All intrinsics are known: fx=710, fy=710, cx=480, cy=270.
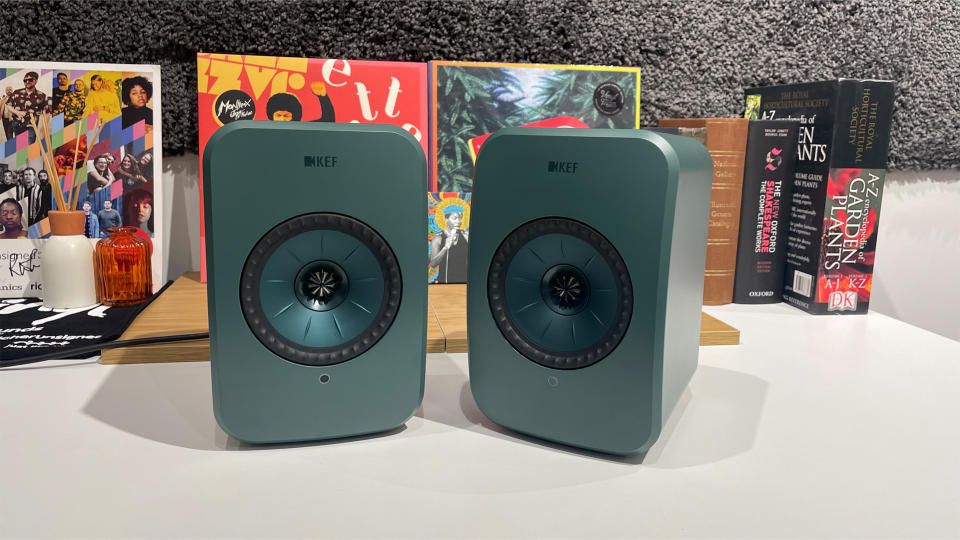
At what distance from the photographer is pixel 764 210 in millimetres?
901

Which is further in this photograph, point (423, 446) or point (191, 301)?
point (191, 301)

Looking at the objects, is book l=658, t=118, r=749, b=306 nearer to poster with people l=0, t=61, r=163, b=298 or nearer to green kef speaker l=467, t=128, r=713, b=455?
green kef speaker l=467, t=128, r=713, b=455

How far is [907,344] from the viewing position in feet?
2.52

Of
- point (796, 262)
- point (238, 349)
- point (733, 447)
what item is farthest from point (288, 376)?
point (796, 262)

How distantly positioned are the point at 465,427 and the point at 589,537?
17cm

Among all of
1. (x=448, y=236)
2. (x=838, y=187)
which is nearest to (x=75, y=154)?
(x=448, y=236)

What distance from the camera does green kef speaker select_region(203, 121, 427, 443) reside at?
0.46m

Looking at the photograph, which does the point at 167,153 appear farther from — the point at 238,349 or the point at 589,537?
the point at 589,537

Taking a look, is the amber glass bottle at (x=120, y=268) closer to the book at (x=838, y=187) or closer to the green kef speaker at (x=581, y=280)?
the green kef speaker at (x=581, y=280)

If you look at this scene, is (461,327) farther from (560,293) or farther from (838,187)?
(838,187)

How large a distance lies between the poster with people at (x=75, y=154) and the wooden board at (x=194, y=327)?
4.0 inches

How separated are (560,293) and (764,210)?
1.68 ft

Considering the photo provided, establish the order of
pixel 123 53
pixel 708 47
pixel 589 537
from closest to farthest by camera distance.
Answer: pixel 589 537, pixel 123 53, pixel 708 47

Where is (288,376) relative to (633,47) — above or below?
below
